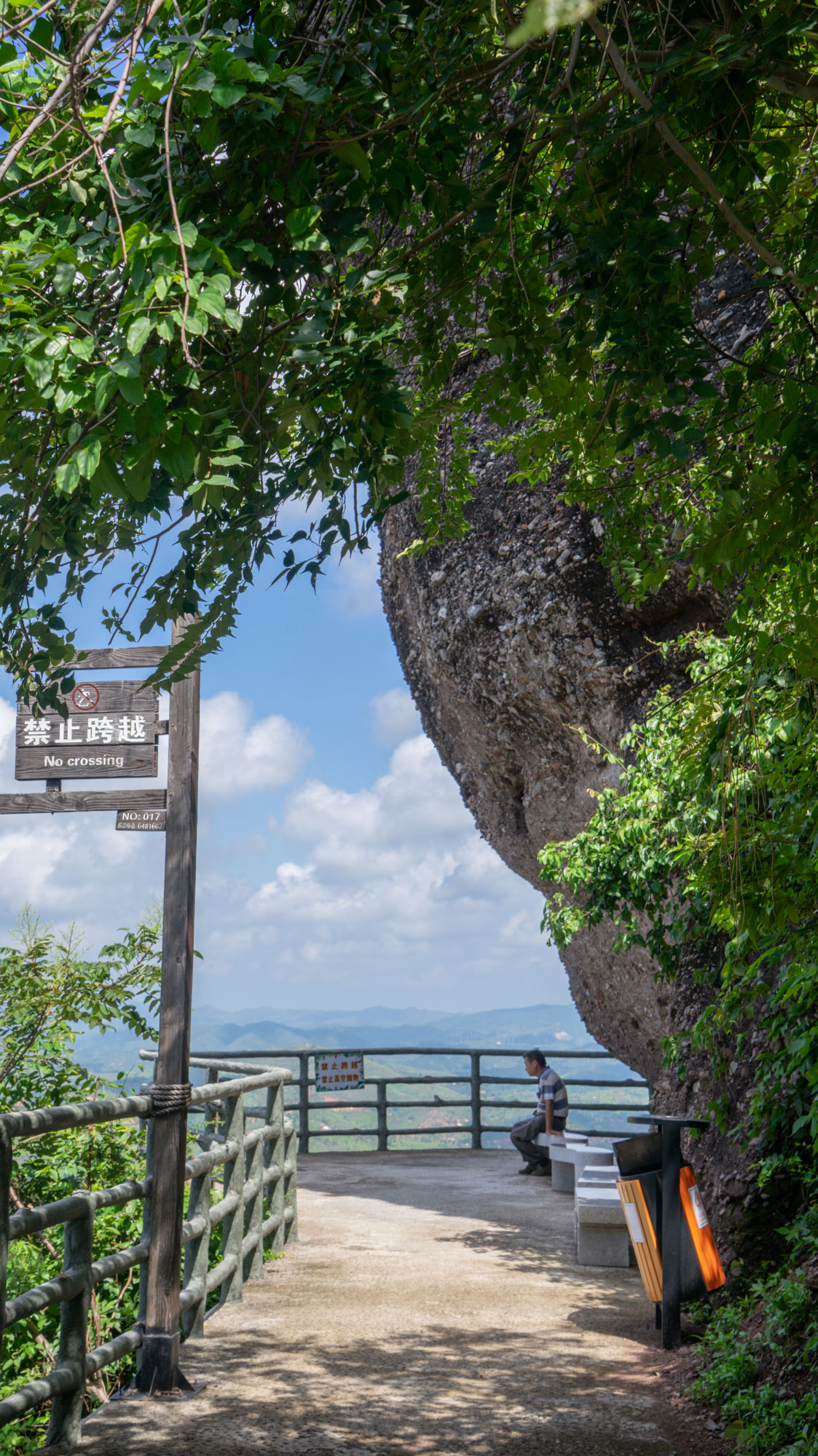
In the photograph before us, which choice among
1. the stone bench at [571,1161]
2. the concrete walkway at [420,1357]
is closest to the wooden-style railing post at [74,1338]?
the concrete walkway at [420,1357]

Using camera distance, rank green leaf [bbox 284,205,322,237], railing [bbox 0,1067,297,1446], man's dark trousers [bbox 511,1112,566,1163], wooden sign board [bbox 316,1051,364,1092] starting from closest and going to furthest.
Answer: green leaf [bbox 284,205,322,237] < railing [bbox 0,1067,297,1446] < man's dark trousers [bbox 511,1112,566,1163] < wooden sign board [bbox 316,1051,364,1092]

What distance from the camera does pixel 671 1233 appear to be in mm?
4949

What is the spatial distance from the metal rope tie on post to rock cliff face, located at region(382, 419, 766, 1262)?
4781mm

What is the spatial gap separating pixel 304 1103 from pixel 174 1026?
891 cm

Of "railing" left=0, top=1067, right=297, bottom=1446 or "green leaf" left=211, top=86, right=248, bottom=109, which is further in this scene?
"railing" left=0, top=1067, right=297, bottom=1446

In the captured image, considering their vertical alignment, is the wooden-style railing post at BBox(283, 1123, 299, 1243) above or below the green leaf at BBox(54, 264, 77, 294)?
below

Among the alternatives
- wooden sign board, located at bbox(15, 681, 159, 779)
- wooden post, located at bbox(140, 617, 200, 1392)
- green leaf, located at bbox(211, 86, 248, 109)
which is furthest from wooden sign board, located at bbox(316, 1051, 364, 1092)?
green leaf, located at bbox(211, 86, 248, 109)

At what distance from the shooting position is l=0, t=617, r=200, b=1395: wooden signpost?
171 inches

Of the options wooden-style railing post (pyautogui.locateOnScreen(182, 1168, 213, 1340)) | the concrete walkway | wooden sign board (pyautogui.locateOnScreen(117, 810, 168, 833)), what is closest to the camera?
the concrete walkway

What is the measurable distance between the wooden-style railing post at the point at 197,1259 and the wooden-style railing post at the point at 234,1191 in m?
0.54

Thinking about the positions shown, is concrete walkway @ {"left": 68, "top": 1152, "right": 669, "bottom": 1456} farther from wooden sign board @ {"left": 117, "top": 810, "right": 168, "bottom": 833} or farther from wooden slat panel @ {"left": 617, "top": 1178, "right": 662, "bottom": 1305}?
wooden sign board @ {"left": 117, "top": 810, "right": 168, "bottom": 833}

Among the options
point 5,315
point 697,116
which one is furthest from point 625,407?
point 5,315

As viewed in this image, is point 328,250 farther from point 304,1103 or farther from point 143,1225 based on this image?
point 304,1103

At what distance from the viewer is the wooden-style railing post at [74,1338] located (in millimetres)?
3570
